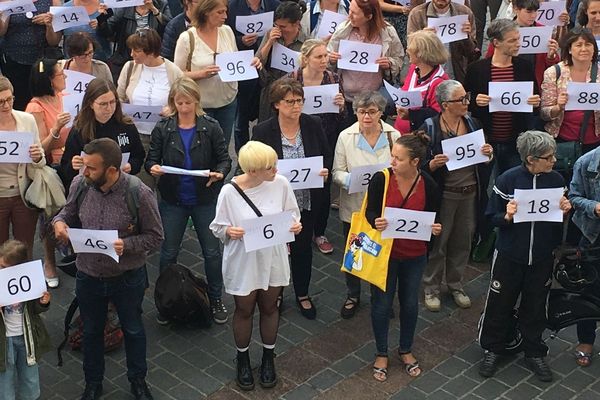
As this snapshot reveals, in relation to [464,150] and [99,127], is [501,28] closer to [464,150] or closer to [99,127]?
[464,150]

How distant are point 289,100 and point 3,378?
3134 mm

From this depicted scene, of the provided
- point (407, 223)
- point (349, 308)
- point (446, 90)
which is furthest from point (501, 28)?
point (349, 308)

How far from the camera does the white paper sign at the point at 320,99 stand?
916 centimetres

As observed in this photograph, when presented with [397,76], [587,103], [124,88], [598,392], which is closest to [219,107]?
[124,88]

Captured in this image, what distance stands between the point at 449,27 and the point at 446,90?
6.81ft

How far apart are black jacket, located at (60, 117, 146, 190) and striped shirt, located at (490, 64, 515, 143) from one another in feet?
10.9

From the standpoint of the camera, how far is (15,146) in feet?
26.4

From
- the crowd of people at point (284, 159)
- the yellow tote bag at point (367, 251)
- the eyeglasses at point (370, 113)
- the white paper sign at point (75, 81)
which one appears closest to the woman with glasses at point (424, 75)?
the crowd of people at point (284, 159)

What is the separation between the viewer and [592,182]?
799 centimetres

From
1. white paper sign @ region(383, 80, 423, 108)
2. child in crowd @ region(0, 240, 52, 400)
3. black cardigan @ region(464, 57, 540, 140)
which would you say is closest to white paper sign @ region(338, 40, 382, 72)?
white paper sign @ region(383, 80, 423, 108)

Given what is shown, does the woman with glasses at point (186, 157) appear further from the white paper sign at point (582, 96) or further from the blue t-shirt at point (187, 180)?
the white paper sign at point (582, 96)

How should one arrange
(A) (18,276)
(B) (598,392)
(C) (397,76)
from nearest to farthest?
(A) (18,276) → (B) (598,392) → (C) (397,76)

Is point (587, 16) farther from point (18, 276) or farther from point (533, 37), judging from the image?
point (18, 276)

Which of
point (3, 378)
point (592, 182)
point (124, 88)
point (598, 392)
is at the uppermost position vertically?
point (124, 88)
